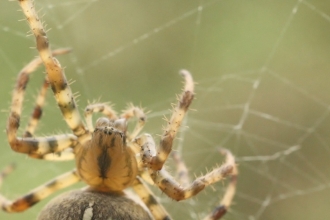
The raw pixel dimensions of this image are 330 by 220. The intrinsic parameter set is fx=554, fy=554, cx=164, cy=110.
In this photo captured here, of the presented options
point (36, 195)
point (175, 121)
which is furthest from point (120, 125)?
point (36, 195)

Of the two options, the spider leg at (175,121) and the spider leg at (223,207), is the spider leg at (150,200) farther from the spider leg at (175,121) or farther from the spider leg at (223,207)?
the spider leg at (175,121)

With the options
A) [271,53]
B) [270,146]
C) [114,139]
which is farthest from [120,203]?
[271,53]

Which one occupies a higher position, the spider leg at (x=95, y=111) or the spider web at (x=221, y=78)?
the spider web at (x=221, y=78)

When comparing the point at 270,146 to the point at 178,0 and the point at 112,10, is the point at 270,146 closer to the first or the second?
the point at 178,0

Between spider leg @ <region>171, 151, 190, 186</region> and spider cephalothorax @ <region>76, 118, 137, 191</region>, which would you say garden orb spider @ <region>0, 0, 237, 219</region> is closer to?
spider cephalothorax @ <region>76, 118, 137, 191</region>

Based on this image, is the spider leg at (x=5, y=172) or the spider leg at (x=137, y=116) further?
the spider leg at (x=5, y=172)

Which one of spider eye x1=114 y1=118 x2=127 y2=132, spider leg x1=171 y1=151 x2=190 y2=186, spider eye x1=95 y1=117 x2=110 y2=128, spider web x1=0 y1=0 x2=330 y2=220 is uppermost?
spider web x1=0 y1=0 x2=330 y2=220

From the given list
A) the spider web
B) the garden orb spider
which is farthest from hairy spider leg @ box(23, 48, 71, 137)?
the spider web

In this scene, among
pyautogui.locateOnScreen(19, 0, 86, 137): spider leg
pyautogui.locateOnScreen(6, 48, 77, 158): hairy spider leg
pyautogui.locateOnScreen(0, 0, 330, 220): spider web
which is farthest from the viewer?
pyautogui.locateOnScreen(0, 0, 330, 220): spider web

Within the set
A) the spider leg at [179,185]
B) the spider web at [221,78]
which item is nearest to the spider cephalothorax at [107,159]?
the spider leg at [179,185]
